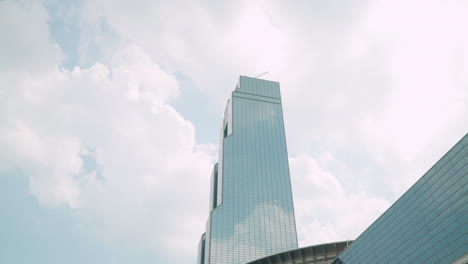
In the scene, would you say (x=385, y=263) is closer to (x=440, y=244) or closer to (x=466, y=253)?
(x=440, y=244)

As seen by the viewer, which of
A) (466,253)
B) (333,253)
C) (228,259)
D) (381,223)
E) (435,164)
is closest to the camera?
(466,253)

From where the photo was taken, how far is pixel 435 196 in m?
56.9

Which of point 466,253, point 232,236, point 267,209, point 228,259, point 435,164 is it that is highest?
point 267,209

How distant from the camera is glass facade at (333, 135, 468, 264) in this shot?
52.1m

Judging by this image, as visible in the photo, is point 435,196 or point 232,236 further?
point 232,236

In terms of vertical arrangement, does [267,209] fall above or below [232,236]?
above

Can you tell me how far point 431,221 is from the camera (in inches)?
2243

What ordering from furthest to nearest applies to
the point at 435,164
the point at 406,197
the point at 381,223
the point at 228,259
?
the point at 228,259 < the point at 381,223 < the point at 406,197 < the point at 435,164

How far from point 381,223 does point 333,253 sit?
28.0 m

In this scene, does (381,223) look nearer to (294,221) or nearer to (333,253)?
(333,253)

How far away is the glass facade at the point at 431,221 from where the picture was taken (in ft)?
171

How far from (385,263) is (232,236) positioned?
123897 mm

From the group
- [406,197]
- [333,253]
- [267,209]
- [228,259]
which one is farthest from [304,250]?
[267,209]

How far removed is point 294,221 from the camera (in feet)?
655
